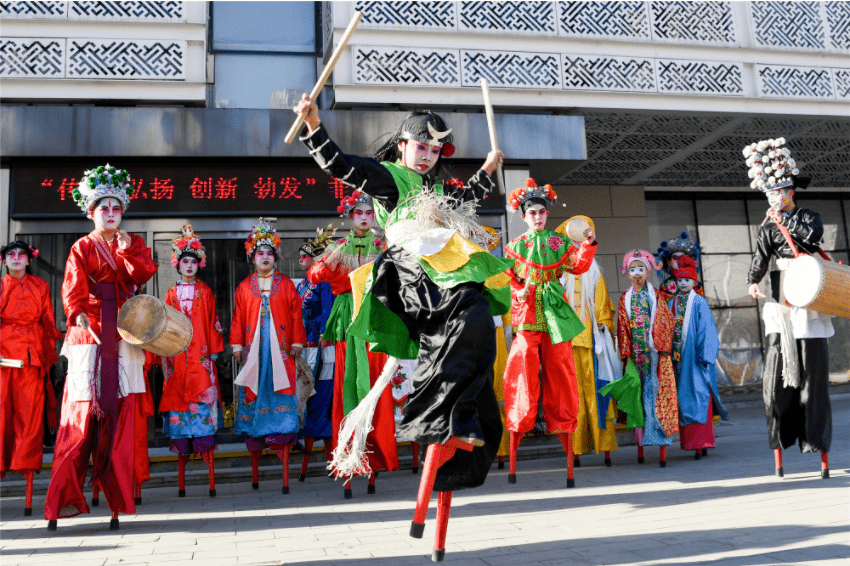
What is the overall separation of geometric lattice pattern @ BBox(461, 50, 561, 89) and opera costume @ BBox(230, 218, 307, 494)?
3.31 m

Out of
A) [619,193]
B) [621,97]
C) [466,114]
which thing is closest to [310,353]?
[466,114]

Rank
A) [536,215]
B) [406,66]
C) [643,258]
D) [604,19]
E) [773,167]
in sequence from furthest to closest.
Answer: [604,19] → [406,66] → [643,258] → [536,215] → [773,167]

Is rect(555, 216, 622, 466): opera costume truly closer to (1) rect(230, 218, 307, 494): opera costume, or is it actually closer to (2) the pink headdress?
(2) the pink headdress

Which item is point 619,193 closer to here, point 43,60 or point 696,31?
point 696,31

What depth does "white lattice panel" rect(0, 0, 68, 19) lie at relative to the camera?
6582 millimetres

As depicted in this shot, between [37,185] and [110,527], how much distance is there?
428 centimetres

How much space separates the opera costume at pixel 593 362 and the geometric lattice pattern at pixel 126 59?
14.5 feet

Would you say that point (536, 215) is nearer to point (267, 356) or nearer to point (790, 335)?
point (790, 335)

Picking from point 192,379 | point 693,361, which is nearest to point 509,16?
point 693,361

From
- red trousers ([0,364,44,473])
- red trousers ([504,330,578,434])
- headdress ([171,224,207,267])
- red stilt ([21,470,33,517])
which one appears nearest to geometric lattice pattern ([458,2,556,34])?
headdress ([171,224,207,267])

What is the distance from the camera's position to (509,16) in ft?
24.2

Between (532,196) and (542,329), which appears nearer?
Answer: (542,329)

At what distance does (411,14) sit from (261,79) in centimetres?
183

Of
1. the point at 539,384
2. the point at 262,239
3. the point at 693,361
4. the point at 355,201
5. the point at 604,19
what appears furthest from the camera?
the point at 604,19
